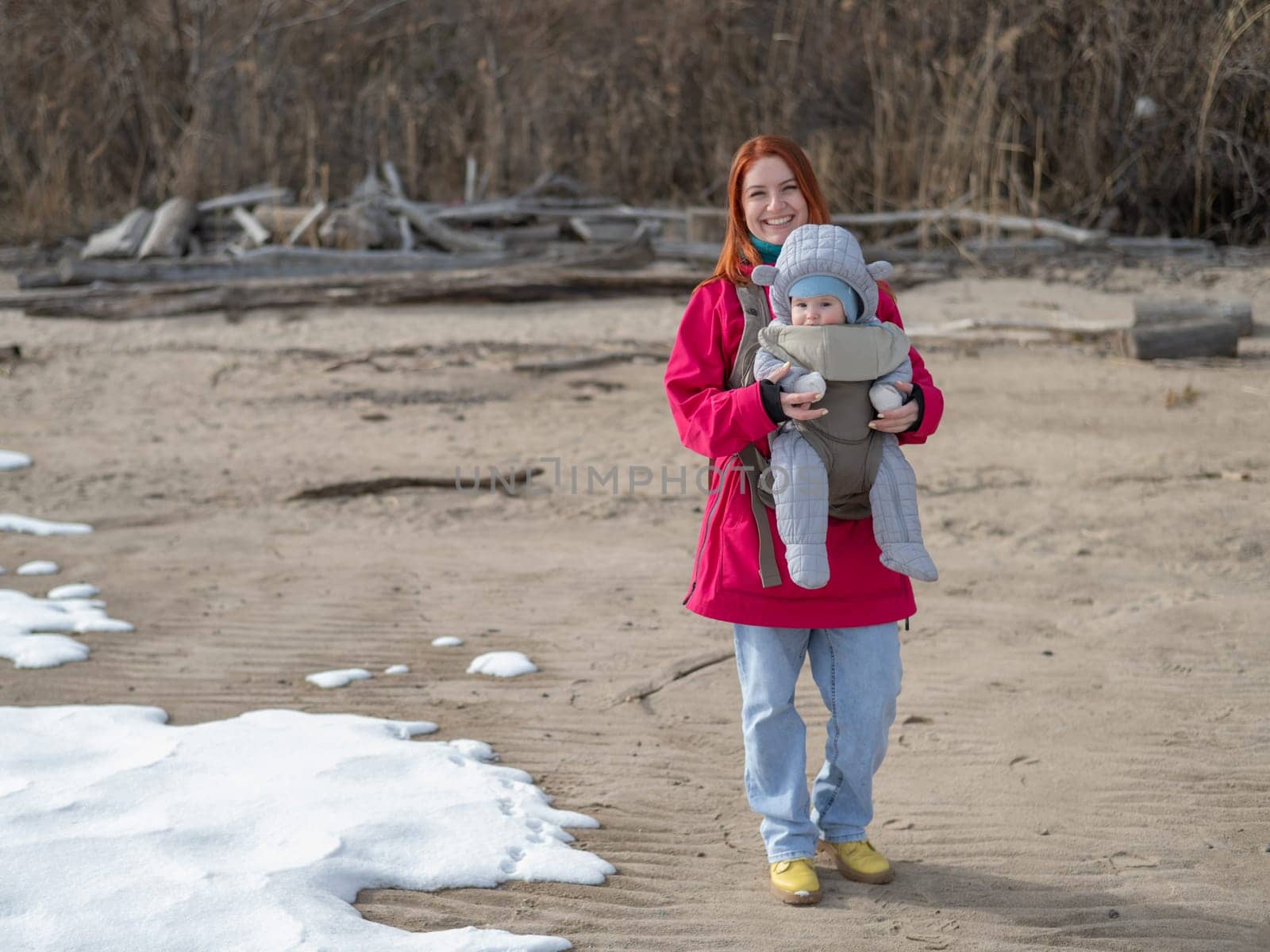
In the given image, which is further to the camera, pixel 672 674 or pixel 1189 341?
pixel 1189 341

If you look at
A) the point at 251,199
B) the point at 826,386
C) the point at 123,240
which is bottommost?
the point at 826,386

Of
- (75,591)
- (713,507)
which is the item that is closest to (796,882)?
(713,507)

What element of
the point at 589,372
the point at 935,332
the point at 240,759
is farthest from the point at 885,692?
the point at 935,332

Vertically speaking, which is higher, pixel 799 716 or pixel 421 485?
pixel 799 716

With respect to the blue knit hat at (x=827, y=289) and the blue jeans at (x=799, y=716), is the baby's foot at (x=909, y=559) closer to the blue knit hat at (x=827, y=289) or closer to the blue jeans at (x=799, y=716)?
the blue jeans at (x=799, y=716)

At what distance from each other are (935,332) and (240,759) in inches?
339

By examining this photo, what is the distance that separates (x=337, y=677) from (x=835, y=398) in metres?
2.85

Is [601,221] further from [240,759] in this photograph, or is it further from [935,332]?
[240,759]

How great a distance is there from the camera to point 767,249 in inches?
133

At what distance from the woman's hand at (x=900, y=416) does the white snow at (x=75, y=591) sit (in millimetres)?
4450

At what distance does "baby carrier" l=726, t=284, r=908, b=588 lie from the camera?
3.09m

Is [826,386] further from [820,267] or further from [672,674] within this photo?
[672,674]

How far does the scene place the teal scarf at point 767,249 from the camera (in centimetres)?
337

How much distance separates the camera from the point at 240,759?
167 inches
